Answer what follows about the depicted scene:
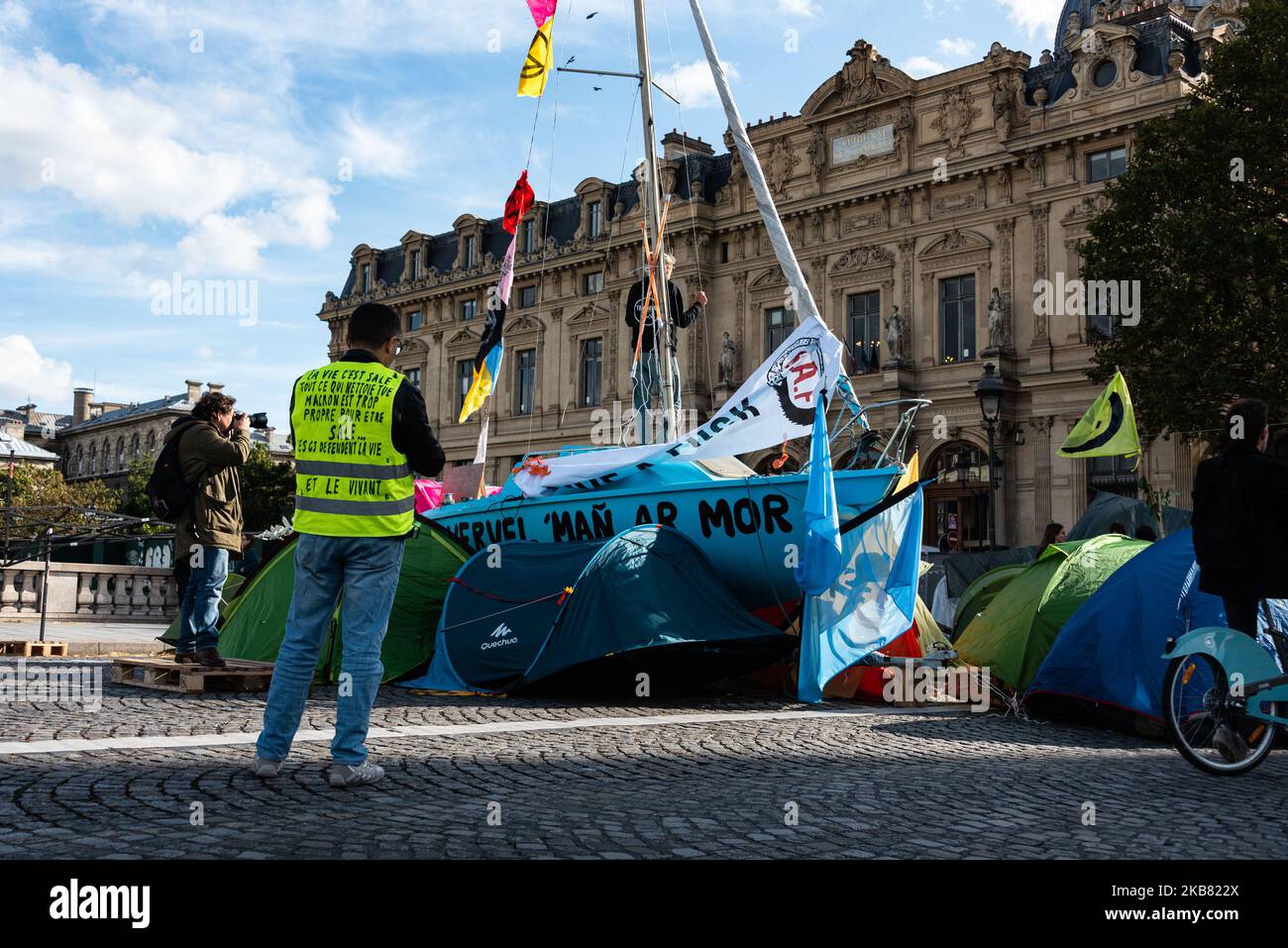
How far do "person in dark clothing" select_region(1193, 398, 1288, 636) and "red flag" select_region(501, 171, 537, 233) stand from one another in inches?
513

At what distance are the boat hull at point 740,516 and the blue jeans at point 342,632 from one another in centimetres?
569

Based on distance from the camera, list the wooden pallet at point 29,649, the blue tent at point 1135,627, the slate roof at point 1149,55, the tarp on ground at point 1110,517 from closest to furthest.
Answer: the blue tent at point 1135,627 → the wooden pallet at point 29,649 → the tarp on ground at point 1110,517 → the slate roof at point 1149,55

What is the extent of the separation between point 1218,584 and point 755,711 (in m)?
3.69

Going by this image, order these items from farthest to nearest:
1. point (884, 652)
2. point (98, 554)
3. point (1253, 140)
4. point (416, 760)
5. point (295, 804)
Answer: point (98, 554)
point (1253, 140)
point (884, 652)
point (416, 760)
point (295, 804)

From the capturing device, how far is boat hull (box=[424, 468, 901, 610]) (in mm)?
10617

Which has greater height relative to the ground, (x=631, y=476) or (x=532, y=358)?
(x=532, y=358)

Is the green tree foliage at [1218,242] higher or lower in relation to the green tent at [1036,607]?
higher

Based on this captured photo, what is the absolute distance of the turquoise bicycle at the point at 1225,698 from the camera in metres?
6.08

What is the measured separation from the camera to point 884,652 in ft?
36.2

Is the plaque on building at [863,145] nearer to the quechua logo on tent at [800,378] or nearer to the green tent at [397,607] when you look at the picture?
the quechua logo on tent at [800,378]

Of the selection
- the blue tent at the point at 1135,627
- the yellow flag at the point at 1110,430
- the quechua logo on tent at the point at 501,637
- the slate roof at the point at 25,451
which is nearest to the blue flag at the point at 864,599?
the blue tent at the point at 1135,627

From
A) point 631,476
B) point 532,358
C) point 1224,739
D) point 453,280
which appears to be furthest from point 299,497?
point 453,280
